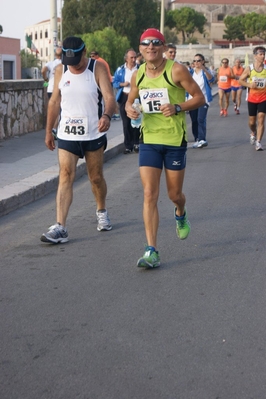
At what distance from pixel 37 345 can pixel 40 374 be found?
1.48ft

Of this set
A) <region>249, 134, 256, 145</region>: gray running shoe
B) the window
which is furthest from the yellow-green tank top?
the window

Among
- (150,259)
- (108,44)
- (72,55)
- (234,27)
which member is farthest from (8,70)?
(234,27)

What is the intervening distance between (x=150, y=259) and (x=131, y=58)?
928 cm

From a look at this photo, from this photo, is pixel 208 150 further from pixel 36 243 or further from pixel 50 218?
pixel 36 243

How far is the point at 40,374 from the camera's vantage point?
405cm

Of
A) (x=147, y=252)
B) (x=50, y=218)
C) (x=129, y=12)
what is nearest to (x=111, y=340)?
(x=147, y=252)

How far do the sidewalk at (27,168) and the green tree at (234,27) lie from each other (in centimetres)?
14059

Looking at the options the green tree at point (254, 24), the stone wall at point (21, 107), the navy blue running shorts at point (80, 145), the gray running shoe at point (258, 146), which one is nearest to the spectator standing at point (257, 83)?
the gray running shoe at point (258, 146)

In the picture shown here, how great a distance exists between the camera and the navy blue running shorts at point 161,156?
21.1ft

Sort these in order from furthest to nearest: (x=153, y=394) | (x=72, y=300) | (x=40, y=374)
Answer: (x=72, y=300)
(x=40, y=374)
(x=153, y=394)

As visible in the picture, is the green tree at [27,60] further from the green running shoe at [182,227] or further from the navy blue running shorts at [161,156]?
the navy blue running shorts at [161,156]

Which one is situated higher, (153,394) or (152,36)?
(152,36)

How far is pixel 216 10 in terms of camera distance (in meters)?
162

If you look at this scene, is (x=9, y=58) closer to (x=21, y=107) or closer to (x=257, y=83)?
(x=21, y=107)
